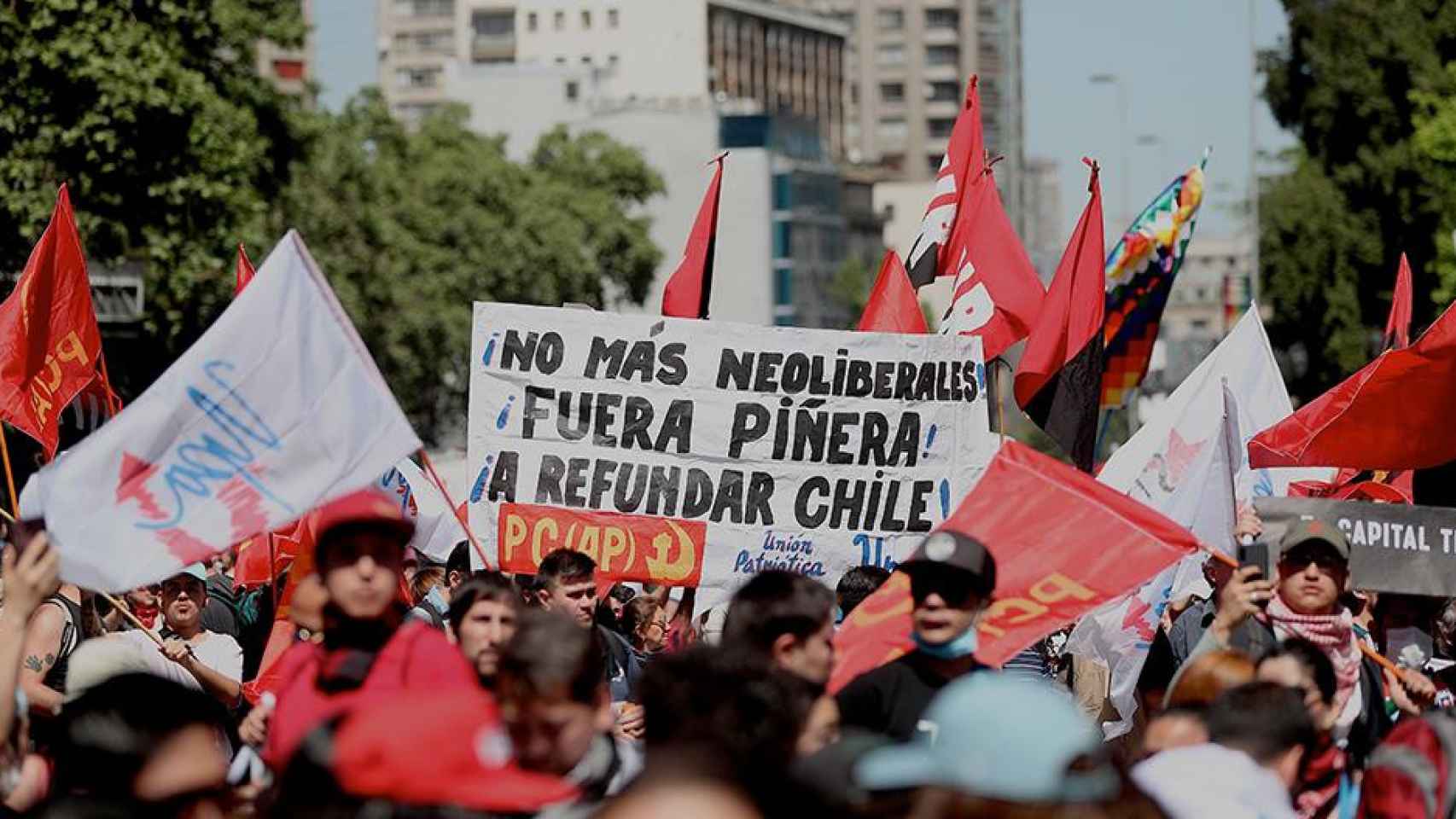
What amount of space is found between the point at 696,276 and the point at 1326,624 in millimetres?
5082

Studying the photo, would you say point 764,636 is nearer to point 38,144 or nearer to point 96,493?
point 96,493

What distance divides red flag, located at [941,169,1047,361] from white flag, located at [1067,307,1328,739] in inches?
47.1

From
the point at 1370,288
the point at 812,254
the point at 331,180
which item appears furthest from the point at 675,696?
the point at 812,254

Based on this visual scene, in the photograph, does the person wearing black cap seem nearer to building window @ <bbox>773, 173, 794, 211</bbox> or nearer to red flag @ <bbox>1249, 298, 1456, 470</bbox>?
red flag @ <bbox>1249, 298, 1456, 470</bbox>

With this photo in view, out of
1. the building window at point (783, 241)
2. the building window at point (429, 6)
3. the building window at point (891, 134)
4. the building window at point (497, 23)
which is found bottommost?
the building window at point (783, 241)

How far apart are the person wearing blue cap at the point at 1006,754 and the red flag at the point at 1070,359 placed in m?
7.20

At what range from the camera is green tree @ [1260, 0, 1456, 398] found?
150ft

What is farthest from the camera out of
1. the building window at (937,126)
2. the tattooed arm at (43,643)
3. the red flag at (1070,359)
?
the building window at (937,126)

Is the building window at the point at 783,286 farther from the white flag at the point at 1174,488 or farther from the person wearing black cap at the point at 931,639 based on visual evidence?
the person wearing black cap at the point at 931,639

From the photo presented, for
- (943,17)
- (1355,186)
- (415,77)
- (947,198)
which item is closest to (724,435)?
(947,198)

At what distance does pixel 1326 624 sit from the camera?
8.31m

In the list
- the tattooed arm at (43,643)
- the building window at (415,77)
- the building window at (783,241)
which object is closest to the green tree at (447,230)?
the building window at (783,241)

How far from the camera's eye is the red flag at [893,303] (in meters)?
13.2

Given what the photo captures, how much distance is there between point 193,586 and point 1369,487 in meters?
4.57
